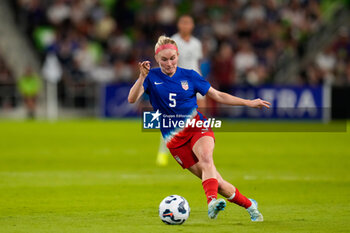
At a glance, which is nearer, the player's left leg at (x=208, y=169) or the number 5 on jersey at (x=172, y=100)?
the player's left leg at (x=208, y=169)

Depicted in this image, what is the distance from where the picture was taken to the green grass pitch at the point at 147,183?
7266mm

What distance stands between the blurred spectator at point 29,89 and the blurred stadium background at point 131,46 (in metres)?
0.05

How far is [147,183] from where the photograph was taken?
1062 cm

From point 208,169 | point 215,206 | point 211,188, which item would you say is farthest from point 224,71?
point 215,206

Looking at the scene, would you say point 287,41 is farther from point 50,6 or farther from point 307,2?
point 50,6

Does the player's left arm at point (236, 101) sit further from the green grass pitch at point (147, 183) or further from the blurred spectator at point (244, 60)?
the blurred spectator at point (244, 60)

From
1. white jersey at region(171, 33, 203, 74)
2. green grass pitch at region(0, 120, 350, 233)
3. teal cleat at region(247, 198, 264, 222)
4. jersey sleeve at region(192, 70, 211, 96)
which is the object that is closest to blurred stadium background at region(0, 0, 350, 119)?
green grass pitch at region(0, 120, 350, 233)

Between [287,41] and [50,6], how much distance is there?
989 cm

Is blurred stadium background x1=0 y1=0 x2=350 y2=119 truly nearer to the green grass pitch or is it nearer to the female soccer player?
the green grass pitch

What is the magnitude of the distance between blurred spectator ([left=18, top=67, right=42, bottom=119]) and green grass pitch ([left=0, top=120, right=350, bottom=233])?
7.37 meters

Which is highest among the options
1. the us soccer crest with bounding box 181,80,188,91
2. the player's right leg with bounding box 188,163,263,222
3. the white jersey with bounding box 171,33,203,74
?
the us soccer crest with bounding box 181,80,188,91

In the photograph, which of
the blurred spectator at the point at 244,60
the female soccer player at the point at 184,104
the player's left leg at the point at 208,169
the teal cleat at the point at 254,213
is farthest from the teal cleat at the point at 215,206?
the blurred spectator at the point at 244,60

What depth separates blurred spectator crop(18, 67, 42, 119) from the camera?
2695 centimetres

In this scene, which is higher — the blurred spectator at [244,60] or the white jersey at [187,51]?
the white jersey at [187,51]
